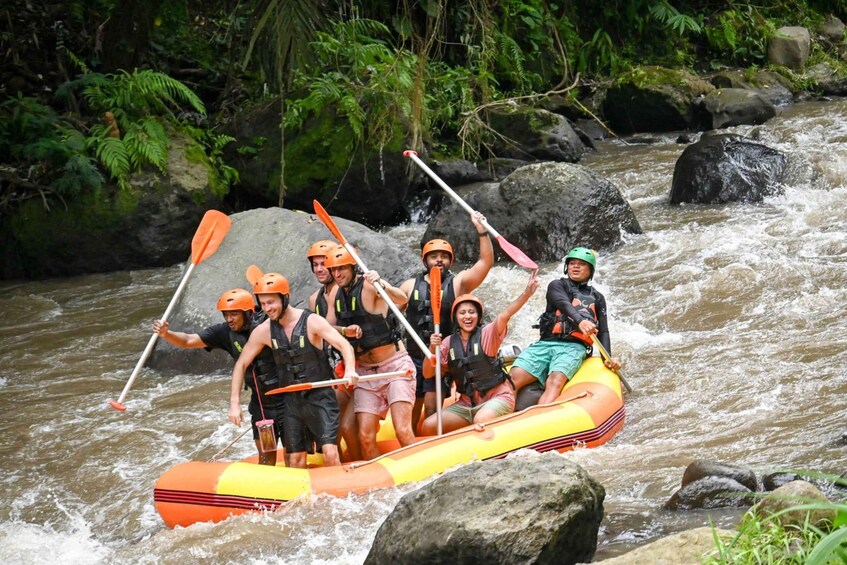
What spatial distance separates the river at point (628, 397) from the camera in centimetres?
543

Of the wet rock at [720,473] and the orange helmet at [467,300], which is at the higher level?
the orange helmet at [467,300]

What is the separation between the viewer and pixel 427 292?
260 inches

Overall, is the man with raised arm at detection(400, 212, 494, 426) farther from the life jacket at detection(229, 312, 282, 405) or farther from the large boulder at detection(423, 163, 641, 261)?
the large boulder at detection(423, 163, 641, 261)

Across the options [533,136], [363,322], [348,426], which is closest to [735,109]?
[533,136]

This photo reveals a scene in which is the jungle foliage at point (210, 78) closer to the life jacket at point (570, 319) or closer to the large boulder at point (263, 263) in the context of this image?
the large boulder at point (263, 263)

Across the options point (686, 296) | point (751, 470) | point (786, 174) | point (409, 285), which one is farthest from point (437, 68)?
point (751, 470)

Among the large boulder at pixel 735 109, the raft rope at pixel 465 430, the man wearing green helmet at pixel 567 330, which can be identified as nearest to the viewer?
the raft rope at pixel 465 430

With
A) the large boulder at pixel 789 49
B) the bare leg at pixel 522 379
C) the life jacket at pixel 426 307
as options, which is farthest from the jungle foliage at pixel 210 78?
the bare leg at pixel 522 379

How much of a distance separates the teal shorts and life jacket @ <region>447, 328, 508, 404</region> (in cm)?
47

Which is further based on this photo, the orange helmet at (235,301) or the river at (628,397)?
the orange helmet at (235,301)

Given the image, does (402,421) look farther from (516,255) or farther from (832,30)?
(832,30)

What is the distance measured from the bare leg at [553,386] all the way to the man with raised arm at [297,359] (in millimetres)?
1422

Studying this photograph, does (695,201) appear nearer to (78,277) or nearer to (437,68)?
(437,68)

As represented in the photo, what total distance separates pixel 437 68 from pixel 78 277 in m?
5.32
